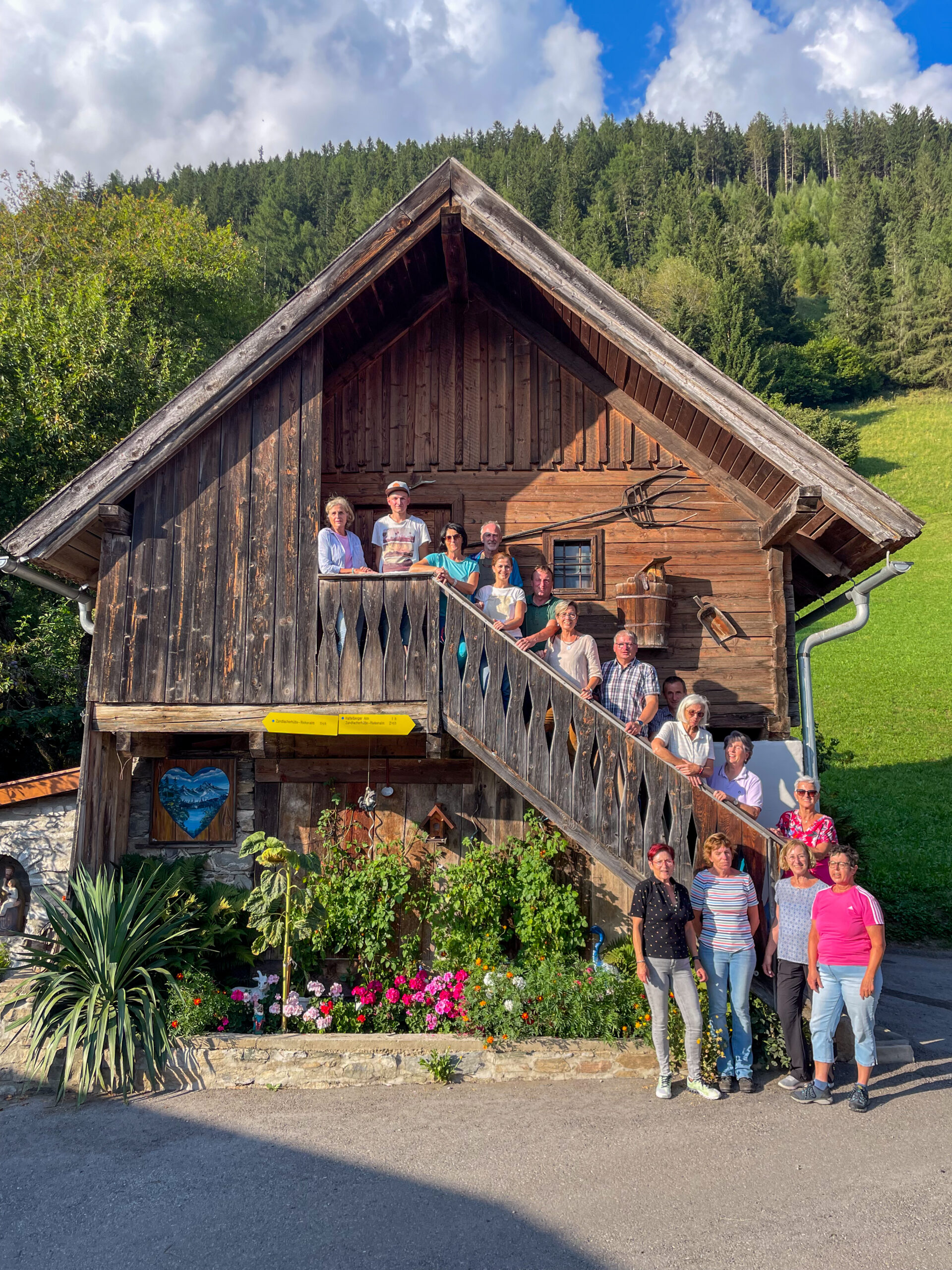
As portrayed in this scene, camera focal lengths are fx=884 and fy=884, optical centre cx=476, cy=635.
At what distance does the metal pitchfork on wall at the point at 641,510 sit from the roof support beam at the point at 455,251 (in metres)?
2.70

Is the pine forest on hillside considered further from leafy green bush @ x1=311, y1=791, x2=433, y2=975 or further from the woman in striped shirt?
the woman in striped shirt

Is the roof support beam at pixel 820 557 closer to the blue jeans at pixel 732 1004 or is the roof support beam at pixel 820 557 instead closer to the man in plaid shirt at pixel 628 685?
the man in plaid shirt at pixel 628 685

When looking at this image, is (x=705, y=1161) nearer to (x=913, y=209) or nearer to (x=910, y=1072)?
(x=910, y=1072)

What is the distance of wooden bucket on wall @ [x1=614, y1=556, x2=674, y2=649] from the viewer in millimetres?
8961

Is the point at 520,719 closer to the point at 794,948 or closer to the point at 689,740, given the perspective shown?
the point at 689,740

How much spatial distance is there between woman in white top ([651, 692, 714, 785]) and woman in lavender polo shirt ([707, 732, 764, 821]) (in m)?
0.13

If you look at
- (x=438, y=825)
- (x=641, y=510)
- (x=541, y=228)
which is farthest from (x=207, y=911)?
(x=541, y=228)

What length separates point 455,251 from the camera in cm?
894

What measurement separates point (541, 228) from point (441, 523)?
102 ft

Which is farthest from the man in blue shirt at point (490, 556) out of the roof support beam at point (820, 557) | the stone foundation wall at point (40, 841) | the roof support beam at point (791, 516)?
the stone foundation wall at point (40, 841)

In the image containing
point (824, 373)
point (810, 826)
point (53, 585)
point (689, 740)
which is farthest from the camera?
point (824, 373)

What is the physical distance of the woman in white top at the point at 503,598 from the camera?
8.17 metres

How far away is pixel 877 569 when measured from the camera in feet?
33.6

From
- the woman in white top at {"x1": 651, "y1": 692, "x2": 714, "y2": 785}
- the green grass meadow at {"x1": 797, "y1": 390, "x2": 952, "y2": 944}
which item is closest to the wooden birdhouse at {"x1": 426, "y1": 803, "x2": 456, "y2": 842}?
the woman in white top at {"x1": 651, "y1": 692, "x2": 714, "y2": 785}
